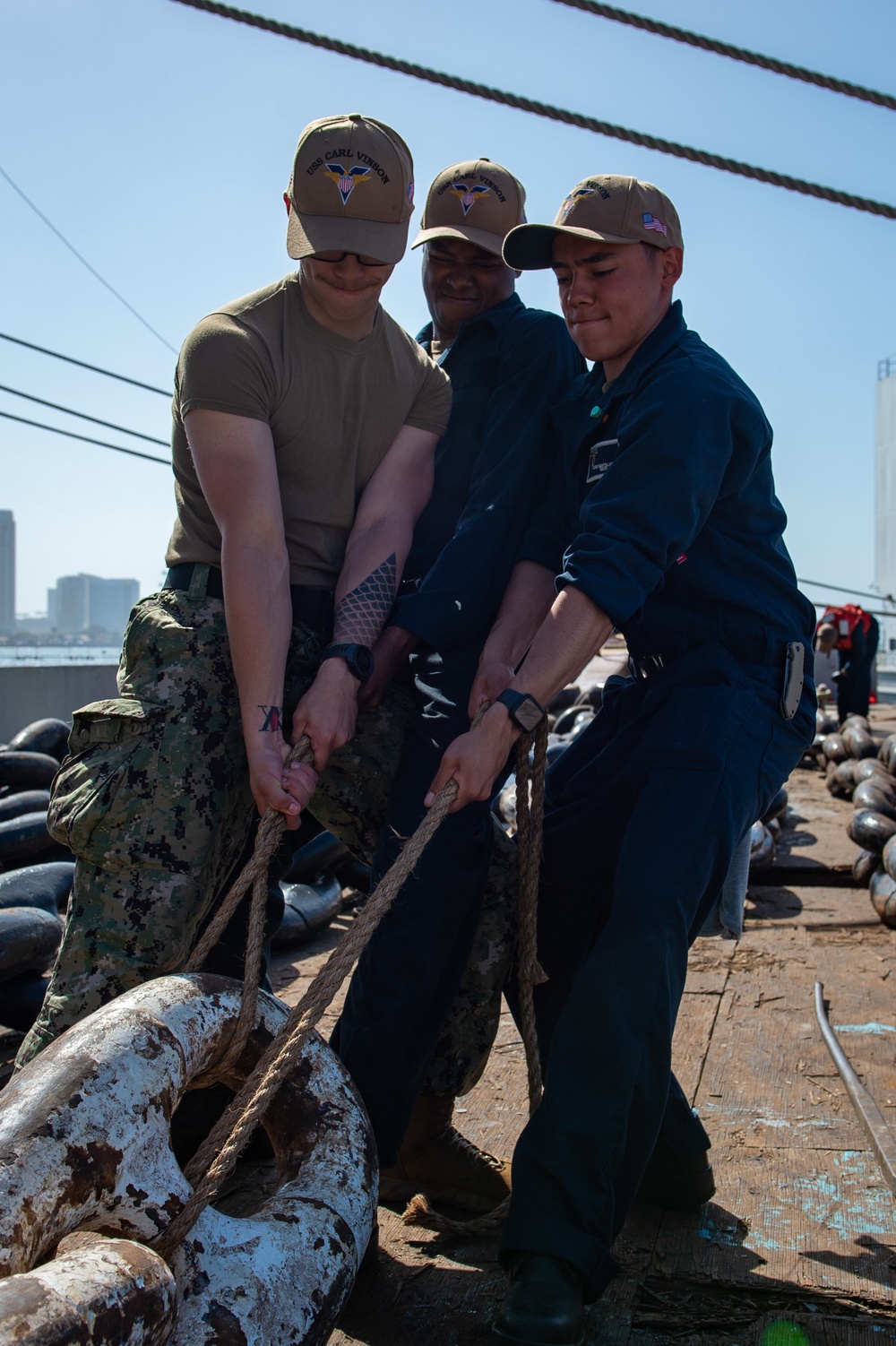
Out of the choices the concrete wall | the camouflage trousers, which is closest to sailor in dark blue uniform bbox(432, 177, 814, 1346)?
the camouflage trousers

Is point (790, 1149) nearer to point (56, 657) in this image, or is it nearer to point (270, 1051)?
point (270, 1051)

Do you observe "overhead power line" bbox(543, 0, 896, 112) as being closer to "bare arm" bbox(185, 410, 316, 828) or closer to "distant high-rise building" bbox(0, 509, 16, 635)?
"bare arm" bbox(185, 410, 316, 828)

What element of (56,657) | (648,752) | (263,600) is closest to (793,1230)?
(648,752)

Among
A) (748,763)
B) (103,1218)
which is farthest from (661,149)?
(103,1218)

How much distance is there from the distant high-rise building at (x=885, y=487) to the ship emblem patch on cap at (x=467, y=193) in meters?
48.2

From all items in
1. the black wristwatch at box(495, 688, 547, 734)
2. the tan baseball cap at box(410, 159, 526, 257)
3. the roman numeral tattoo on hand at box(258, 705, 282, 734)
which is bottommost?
the roman numeral tattoo on hand at box(258, 705, 282, 734)

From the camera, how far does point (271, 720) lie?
7.82ft

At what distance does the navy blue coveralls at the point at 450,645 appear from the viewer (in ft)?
8.19

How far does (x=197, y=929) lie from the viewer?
2600 mm

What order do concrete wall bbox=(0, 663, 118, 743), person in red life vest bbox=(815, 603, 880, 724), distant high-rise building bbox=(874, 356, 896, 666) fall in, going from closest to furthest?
concrete wall bbox=(0, 663, 118, 743) < person in red life vest bbox=(815, 603, 880, 724) < distant high-rise building bbox=(874, 356, 896, 666)

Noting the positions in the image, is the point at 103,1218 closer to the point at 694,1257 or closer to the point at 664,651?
the point at 694,1257

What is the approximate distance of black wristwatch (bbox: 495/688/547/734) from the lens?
2311 millimetres

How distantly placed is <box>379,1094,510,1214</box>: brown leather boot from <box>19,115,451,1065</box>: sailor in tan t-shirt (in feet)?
2.11

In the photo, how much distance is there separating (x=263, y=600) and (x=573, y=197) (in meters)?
1.13
